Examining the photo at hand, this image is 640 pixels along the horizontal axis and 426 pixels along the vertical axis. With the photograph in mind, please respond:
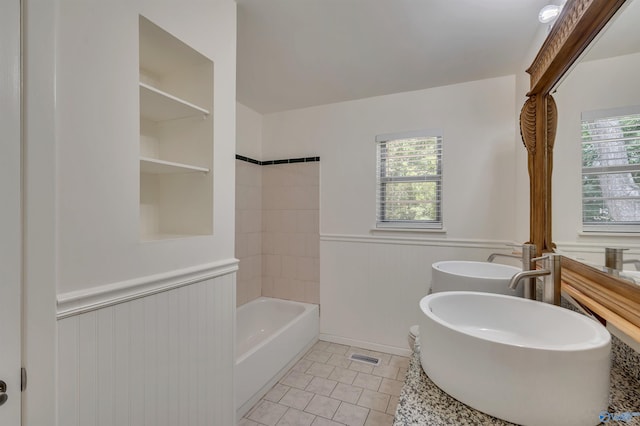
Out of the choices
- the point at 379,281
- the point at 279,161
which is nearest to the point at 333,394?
the point at 379,281

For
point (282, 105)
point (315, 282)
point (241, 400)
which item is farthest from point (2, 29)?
point (315, 282)

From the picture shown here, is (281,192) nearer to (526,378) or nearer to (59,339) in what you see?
(59,339)

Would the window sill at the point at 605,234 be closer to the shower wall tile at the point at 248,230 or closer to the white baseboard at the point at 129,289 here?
the white baseboard at the point at 129,289

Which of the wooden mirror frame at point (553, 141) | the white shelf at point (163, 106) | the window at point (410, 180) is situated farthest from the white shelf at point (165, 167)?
the window at point (410, 180)

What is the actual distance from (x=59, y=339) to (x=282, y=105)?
8.42 ft

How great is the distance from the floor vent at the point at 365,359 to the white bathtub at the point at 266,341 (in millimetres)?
442

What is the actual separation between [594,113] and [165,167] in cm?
173

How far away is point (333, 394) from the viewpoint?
2070 mm

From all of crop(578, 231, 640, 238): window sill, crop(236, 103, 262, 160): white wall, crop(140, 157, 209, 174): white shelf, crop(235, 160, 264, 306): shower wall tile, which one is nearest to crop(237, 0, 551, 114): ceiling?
crop(236, 103, 262, 160): white wall

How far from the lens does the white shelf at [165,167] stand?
1.21 meters

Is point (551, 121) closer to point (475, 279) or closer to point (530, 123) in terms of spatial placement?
point (530, 123)

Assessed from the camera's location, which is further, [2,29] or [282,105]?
[282,105]

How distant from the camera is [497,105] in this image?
2.30 meters

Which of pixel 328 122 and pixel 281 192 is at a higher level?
pixel 328 122
